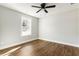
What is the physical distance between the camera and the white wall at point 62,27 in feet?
10.4

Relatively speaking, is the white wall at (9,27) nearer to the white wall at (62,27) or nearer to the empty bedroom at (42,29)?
the empty bedroom at (42,29)

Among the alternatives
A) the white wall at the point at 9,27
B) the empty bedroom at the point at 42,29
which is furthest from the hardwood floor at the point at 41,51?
the white wall at the point at 9,27

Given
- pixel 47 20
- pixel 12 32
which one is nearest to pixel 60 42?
pixel 47 20

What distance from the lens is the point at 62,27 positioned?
3.66m

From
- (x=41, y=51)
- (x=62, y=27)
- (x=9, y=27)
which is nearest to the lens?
(x=41, y=51)

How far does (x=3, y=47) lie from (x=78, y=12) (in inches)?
134

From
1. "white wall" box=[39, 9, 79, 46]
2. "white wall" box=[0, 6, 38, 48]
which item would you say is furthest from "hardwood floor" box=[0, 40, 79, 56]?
"white wall" box=[39, 9, 79, 46]

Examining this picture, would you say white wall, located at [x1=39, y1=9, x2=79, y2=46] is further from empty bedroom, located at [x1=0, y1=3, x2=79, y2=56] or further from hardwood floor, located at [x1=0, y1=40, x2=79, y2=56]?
hardwood floor, located at [x1=0, y1=40, x2=79, y2=56]

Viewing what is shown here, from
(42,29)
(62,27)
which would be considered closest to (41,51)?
(62,27)

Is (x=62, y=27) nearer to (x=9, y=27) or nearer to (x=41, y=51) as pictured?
(x=41, y=51)

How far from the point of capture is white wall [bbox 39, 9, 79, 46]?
318cm

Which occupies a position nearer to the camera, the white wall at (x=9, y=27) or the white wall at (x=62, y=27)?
the white wall at (x=9, y=27)

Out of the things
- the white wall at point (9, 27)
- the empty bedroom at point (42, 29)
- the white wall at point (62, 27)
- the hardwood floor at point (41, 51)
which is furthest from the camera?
the white wall at point (62, 27)

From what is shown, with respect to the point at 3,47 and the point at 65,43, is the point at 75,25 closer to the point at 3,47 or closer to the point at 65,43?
the point at 65,43
